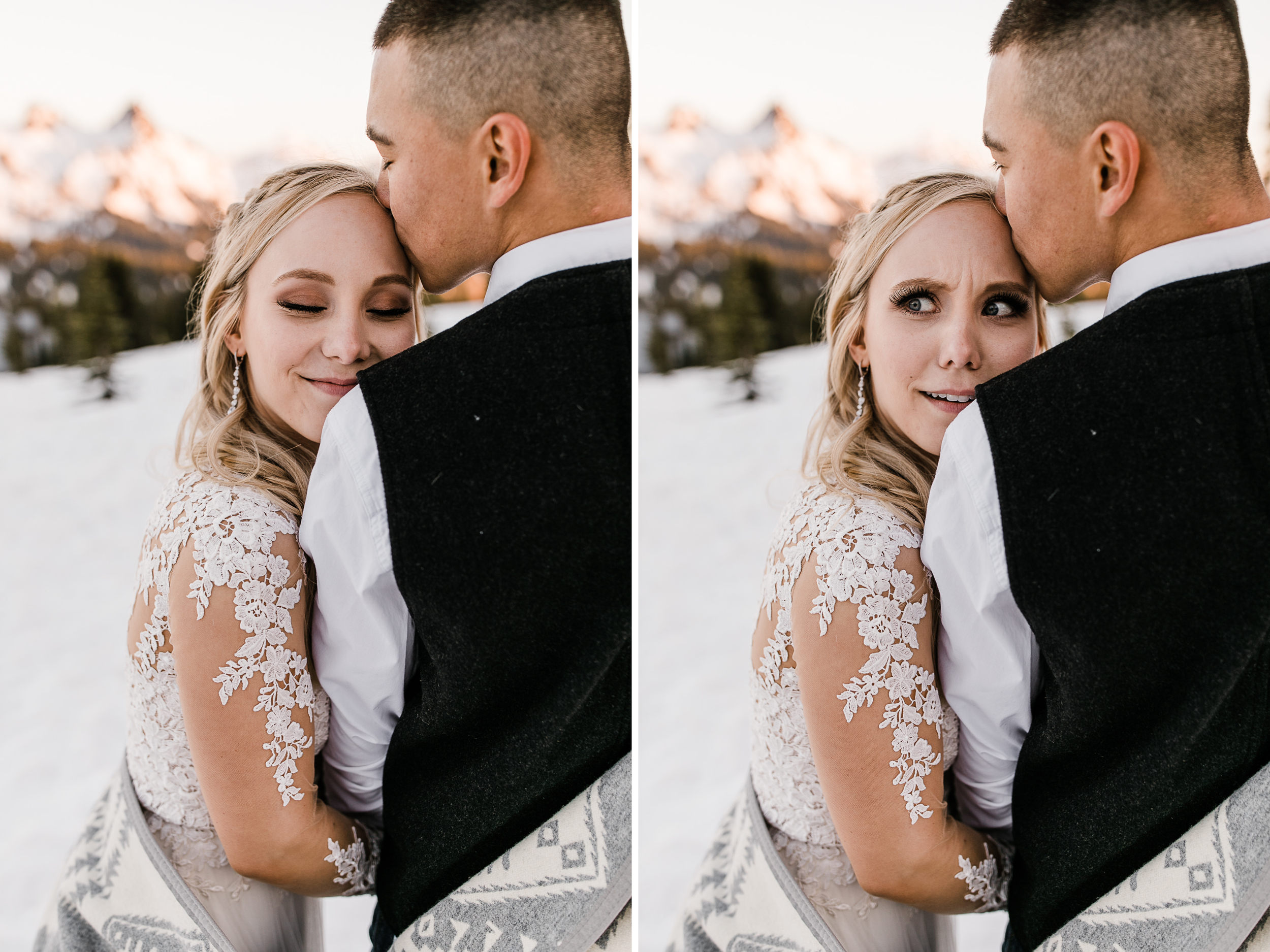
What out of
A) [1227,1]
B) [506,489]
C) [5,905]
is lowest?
[5,905]

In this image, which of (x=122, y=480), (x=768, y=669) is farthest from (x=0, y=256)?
Result: (x=768, y=669)

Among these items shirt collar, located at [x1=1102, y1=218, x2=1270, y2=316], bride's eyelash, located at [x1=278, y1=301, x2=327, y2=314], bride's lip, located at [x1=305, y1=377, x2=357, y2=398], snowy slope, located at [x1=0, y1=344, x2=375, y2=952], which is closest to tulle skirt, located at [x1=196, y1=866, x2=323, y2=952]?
snowy slope, located at [x1=0, y1=344, x2=375, y2=952]

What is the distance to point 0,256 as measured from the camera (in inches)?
52.5

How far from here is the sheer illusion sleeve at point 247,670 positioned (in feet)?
4.22

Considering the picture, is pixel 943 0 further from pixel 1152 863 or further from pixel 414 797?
pixel 414 797

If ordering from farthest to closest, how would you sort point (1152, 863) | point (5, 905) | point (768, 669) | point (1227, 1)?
point (768, 669)
point (5, 905)
point (1152, 863)
point (1227, 1)

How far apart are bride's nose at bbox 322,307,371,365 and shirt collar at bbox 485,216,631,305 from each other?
0.59ft

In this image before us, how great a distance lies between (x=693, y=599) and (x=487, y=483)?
47 centimetres

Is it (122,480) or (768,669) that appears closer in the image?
(122,480)

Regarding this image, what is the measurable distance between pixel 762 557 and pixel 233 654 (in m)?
0.81

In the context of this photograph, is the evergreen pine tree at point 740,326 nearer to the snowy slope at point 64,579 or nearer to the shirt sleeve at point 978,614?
the shirt sleeve at point 978,614

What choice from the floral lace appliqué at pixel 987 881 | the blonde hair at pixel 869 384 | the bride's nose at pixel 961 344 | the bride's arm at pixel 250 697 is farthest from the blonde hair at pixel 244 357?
the floral lace appliqué at pixel 987 881

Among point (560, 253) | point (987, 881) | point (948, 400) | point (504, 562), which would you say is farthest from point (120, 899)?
point (948, 400)

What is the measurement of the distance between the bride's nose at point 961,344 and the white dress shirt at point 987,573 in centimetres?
9
